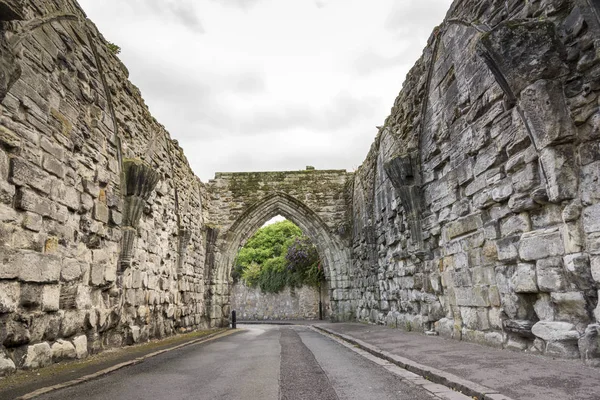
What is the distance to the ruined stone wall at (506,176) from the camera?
3.94m

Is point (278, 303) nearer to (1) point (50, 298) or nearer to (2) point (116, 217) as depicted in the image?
(2) point (116, 217)

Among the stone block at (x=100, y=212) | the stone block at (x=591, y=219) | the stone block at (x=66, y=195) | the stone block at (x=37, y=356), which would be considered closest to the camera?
the stone block at (x=591, y=219)

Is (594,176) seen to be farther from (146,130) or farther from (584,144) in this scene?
(146,130)

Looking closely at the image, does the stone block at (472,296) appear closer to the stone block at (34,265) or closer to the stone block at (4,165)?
the stone block at (34,265)

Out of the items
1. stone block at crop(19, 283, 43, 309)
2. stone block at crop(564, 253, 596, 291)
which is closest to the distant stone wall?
stone block at crop(19, 283, 43, 309)

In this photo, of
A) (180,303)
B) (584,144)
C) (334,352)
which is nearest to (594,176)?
(584,144)

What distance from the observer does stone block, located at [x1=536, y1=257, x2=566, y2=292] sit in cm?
415

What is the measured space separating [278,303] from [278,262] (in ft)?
7.90

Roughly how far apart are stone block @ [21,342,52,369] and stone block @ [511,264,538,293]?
5308 millimetres

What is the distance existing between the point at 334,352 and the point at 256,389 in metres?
3.01

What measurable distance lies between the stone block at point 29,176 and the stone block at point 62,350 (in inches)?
72.6

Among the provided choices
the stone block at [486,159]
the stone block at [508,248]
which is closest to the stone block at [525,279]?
the stone block at [508,248]

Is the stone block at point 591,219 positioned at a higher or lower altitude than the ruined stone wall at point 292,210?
lower

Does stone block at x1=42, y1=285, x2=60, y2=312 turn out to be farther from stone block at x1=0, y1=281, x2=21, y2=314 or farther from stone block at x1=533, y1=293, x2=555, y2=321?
stone block at x1=533, y1=293, x2=555, y2=321
